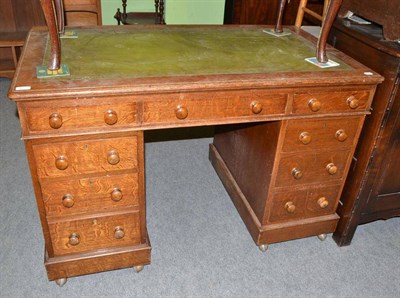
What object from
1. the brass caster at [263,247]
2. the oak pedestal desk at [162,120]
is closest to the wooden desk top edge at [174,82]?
the oak pedestal desk at [162,120]

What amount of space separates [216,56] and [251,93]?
315 mm

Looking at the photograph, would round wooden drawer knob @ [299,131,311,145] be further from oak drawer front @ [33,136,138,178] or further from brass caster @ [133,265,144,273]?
brass caster @ [133,265,144,273]

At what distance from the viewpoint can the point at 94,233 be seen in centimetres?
199

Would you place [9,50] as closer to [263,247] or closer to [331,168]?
[263,247]

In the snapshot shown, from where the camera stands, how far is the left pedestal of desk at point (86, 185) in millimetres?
1657

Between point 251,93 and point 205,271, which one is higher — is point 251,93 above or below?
above

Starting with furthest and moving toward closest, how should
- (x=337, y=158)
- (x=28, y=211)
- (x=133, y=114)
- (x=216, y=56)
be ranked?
(x=28, y=211)
(x=337, y=158)
(x=216, y=56)
(x=133, y=114)

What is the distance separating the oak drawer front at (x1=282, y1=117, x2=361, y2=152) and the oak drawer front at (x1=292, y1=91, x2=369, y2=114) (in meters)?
0.06

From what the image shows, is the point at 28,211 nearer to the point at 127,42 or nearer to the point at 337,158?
the point at 127,42

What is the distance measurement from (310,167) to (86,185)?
1149mm

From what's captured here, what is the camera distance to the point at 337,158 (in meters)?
2.18

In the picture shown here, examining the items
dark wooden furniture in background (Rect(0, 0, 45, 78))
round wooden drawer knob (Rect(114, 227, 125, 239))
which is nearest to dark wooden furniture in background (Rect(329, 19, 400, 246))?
round wooden drawer knob (Rect(114, 227, 125, 239))

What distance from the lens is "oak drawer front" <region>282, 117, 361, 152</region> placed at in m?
2.02

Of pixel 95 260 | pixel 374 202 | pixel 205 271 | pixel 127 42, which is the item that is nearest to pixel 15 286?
pixel 95 260
